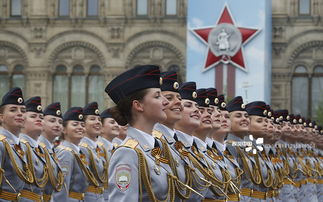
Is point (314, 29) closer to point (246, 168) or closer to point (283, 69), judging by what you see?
point (283, 69)

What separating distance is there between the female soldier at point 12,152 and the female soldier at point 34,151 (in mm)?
154

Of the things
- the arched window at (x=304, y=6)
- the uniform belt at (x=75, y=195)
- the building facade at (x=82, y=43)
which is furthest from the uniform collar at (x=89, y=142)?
the arched window at (x=304, y=6)

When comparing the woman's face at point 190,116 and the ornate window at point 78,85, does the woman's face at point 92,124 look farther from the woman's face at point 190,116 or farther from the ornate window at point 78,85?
the ornate window at point 78,85

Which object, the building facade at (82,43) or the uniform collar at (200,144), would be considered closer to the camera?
the uniform collar at (200,144)

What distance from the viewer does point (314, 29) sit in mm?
39469

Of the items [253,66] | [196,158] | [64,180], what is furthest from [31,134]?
[253,66]

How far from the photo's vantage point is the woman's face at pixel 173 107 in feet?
25.9

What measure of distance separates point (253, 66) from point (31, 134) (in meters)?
27.8

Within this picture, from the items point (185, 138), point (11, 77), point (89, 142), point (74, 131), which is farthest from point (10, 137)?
point (11, 77)

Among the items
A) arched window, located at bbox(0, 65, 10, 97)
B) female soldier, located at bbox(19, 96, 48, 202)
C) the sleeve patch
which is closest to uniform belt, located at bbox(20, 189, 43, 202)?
female soldier, located at bbox(19, 96, 48, 202)

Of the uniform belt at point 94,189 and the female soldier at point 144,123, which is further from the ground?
the female soldier at point 144,123

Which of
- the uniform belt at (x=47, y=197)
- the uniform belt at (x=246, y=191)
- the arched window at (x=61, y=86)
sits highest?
the arched window at (x=61, y=86)

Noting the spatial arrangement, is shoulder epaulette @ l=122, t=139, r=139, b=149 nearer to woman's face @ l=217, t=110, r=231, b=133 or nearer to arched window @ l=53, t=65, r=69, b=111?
woman's face @ l=217, t=110, r=231, b=133

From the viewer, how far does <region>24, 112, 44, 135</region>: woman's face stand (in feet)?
36.7
